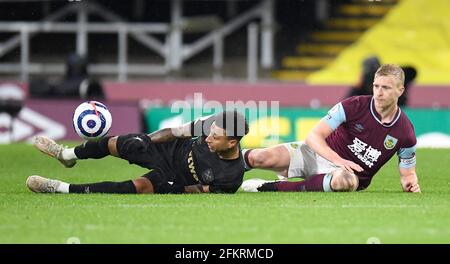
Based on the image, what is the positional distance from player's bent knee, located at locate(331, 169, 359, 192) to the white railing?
16254mm

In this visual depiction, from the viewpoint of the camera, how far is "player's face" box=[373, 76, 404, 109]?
39.0 ft

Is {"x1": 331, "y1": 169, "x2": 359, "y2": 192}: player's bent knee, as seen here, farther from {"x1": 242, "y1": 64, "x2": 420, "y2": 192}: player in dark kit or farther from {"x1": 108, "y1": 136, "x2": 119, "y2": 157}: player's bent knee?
{"x1": 108, "y1": 136, "x2": 119, "y2": 157}: player's bent knee

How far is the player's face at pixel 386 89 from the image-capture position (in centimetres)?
1188

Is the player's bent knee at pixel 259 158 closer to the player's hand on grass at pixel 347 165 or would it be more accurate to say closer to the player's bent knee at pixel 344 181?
the player's bent knee at pixel 344 181

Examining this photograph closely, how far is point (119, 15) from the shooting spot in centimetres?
3136

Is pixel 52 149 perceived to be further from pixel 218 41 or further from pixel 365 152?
pixel 218 41

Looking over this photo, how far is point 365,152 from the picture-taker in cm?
1240

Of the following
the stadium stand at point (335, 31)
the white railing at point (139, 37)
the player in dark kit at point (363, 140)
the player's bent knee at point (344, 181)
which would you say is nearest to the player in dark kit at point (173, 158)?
the player in dark kit at point (363, 140)

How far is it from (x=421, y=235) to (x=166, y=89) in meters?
17.4

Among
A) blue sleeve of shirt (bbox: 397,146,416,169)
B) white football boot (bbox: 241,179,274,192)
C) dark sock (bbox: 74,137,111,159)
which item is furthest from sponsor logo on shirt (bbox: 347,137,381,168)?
dark sock (bbox: 74,137,111,159)

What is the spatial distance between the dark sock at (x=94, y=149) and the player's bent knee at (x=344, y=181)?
242cm
